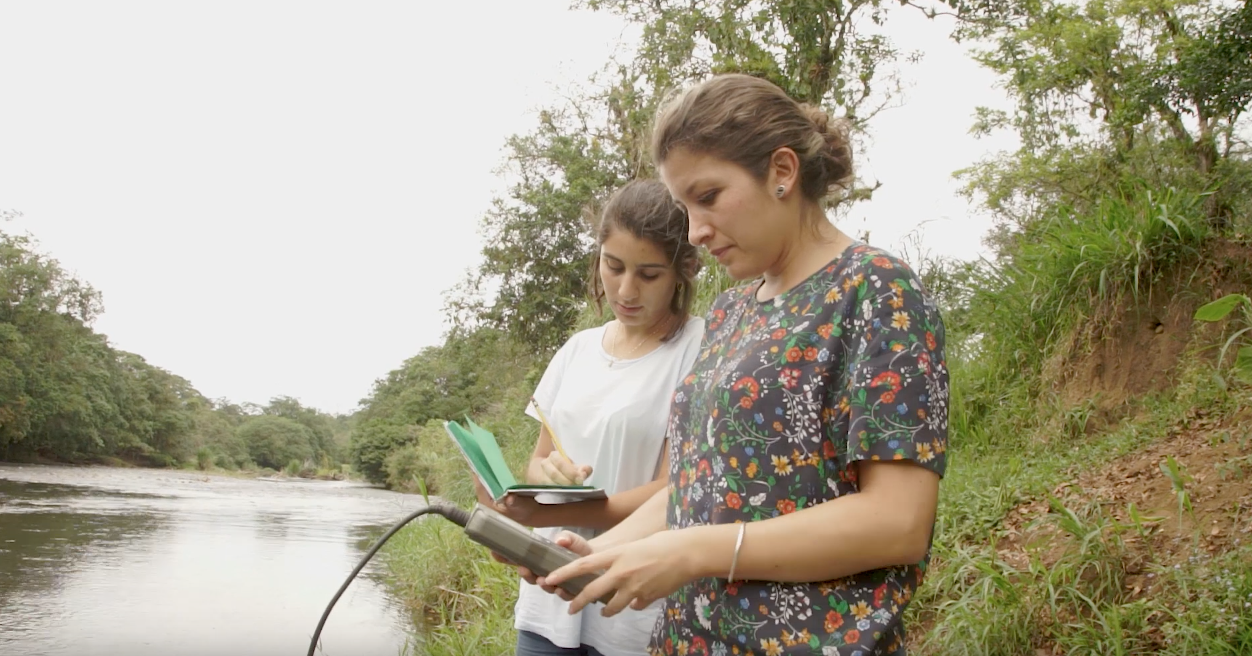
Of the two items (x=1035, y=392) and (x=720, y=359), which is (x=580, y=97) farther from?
(x=720, y=359)

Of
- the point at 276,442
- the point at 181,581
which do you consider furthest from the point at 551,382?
the point at 276,442

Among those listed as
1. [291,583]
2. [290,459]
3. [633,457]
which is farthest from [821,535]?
[290,459]

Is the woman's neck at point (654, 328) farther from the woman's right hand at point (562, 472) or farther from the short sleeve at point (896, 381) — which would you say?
the short sleeve at point (896, 381)

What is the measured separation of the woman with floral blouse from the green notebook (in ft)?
0.59

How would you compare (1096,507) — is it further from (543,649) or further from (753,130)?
(753,130)

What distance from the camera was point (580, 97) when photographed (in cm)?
1295

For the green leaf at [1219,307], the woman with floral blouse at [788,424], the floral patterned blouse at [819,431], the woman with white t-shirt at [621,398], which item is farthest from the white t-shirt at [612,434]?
the green leaf at [1219,307]

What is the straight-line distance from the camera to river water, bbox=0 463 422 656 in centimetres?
512

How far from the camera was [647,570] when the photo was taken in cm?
101

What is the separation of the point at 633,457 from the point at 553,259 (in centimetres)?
1137

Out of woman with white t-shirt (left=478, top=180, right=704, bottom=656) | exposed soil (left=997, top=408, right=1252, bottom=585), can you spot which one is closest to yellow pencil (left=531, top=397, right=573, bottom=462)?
woman with white t-shirt (left=478, top=180, right=704, bottom=656)

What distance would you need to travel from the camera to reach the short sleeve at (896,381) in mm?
979

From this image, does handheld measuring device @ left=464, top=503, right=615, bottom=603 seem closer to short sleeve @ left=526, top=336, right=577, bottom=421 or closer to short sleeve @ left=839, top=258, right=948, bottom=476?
short sleeve @ left=839, top=258, right=948, bottom=476

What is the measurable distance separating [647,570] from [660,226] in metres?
0.87
